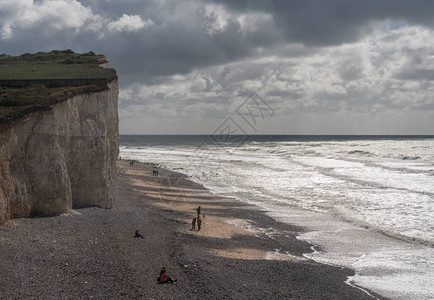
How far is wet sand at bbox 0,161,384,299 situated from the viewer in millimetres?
13633

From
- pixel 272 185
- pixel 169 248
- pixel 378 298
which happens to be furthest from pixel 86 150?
pixel 272 185

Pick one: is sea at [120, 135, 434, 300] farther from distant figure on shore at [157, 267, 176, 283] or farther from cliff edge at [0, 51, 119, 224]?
cliff edge at [0, 51, 119, 224]

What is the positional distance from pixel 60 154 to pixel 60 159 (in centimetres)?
30

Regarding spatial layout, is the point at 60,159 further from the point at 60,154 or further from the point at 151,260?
the point at 151,260

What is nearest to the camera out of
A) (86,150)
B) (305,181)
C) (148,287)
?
(148,287)

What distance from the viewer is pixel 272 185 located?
46156 mm

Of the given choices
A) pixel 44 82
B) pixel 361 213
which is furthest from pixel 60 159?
pixel 361 213

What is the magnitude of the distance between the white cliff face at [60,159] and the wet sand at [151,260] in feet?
3.26

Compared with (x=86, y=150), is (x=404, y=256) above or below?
below

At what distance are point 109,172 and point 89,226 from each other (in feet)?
21.1

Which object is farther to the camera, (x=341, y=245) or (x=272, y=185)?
(x=272, y=185)

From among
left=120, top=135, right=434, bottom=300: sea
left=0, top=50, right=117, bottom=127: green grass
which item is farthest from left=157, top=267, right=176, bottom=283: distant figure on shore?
left=0, top=50, right=117, bottom=127: green grass

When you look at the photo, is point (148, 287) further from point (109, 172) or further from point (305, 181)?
point (305, 181)

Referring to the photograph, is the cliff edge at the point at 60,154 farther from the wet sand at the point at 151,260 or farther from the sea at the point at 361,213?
the sea at the point at 361,213
